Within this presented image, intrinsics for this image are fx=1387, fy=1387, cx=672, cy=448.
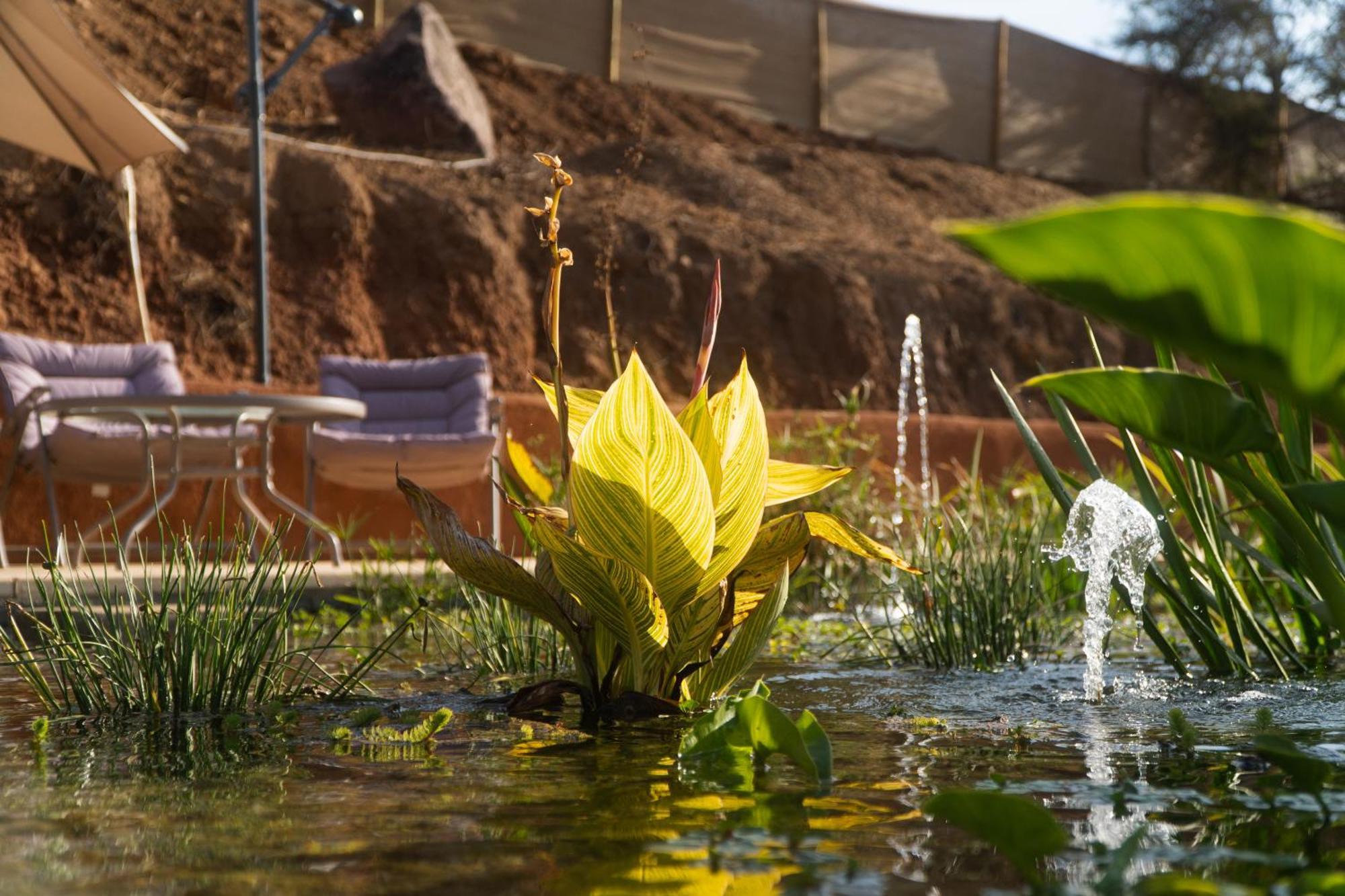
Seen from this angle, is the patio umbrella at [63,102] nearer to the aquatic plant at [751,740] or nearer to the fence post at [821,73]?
the aquatic plant at [751,740]

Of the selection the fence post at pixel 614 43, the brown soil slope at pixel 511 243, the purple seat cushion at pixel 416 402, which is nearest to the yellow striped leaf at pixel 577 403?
the purple seat cushion at pixel 416 402

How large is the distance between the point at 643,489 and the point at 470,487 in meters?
5.00

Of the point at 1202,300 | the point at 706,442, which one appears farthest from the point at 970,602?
the point at 1202,300

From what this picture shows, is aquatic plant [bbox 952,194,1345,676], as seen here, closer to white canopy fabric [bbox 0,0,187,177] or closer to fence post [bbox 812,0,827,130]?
white canopy fabric [bbox 0,0,187,177]

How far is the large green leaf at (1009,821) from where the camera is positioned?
1.08 meters

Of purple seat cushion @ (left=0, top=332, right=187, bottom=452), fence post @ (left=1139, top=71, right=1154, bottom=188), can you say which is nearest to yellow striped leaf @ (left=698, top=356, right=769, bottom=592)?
purple seat cushion @ (left=0, top=332, right=187, bottom=452)

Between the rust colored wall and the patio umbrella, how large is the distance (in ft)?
→ 3.74

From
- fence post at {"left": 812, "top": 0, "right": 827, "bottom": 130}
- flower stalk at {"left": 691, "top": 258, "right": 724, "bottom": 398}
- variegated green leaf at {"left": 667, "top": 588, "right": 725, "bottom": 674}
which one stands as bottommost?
variegated green leaf at {"left": 667, "top": 588, "right": 725, "bottom": 674}

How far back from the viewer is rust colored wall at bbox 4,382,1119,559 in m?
6.11

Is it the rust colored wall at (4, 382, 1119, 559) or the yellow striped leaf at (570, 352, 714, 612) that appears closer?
the yellow striped leaf at (570, 352, 714, 612)

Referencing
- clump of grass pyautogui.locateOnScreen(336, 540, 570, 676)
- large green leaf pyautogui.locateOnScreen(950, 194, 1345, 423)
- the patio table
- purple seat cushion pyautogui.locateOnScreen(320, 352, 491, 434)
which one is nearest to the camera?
large green leaf pyautogui.locateOnScreen(950, 194, 1345, 423)

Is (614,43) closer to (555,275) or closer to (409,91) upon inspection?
(409,91)

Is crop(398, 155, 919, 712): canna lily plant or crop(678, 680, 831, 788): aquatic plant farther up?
crop(398, 155, 919, 712): canna lily plant

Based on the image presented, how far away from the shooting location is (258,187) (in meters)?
6.55
